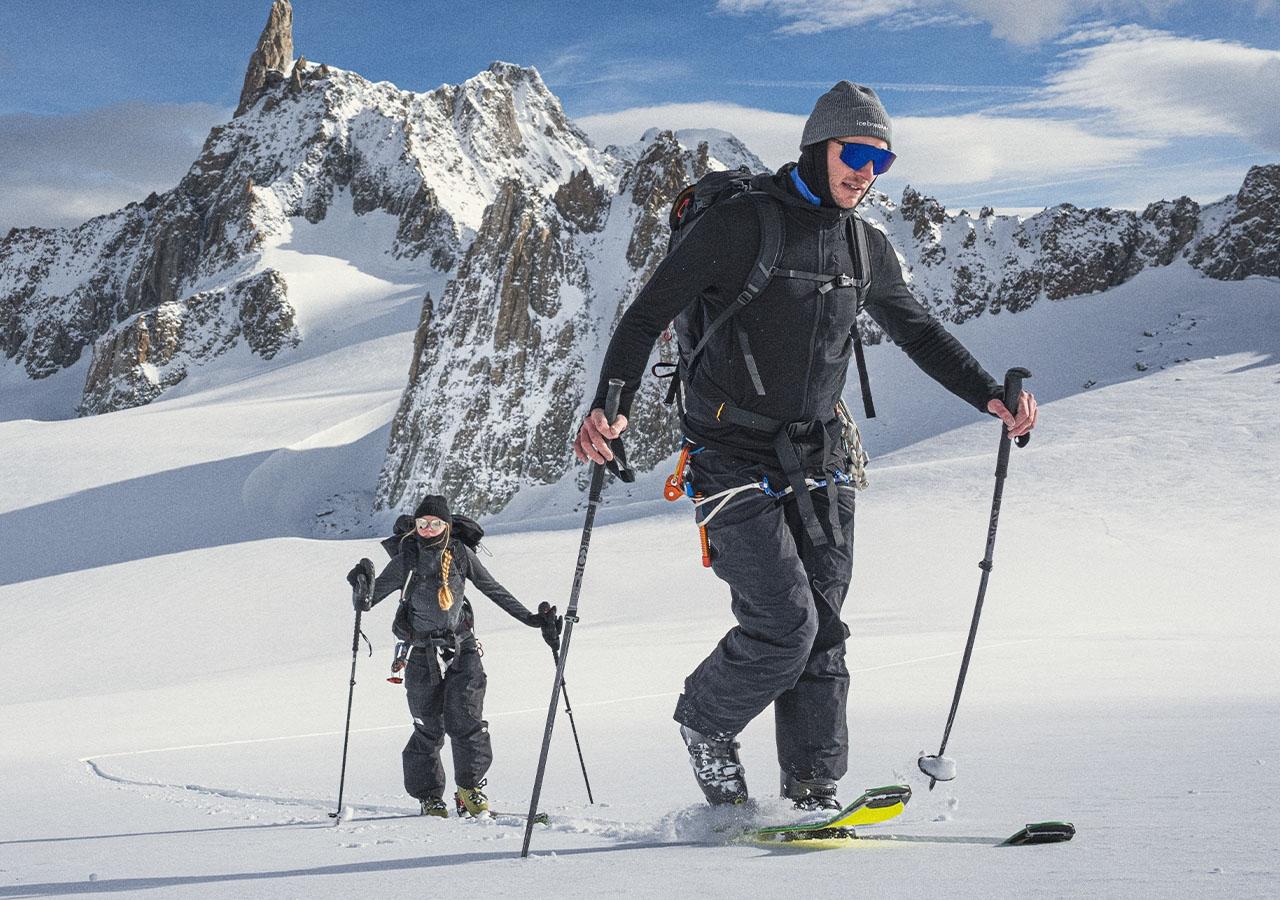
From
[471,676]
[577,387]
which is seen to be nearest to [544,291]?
[577,387]

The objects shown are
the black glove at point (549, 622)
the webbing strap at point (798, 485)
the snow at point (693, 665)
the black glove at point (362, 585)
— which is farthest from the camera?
the black glove at point (362, 585)

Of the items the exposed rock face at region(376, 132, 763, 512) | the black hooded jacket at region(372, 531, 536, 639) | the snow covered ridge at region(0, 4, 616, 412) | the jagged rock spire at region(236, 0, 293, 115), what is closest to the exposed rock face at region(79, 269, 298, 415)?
the snow covered ridge at region(0, 4, 616, 412)

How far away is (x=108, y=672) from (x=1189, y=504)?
22286 mm

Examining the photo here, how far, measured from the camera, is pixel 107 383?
99.6m

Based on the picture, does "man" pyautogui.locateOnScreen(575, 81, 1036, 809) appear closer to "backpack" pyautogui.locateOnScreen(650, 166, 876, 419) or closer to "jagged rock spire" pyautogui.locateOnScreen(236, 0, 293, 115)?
"backpack" pyautogui.locateOnScreen(650, 166, 876, 419)

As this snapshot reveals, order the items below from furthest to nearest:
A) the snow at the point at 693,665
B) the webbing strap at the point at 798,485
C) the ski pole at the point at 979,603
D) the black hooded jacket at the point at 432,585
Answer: the black hooded jacket at the point at 432,585 < the webbing strap at the point at 798,485 < the ski pole at the point at 979,603 < the snow at the point at 693,665

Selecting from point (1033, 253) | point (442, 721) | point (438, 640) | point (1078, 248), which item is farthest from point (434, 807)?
point (1033, 253)

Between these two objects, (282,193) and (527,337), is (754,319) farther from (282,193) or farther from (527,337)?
(282,193)

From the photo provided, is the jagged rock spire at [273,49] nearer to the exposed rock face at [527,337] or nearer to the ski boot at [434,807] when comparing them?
the exposed rock face at [527,337]

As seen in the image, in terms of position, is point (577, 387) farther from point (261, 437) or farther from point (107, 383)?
point (107, 383)

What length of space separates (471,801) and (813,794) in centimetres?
303

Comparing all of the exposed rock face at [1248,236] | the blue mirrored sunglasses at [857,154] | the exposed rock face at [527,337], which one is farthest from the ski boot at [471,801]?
the exposed rock face at [1248,236]

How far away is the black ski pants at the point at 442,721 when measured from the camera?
632 cm

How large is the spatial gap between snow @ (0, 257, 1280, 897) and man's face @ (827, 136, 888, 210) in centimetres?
213
